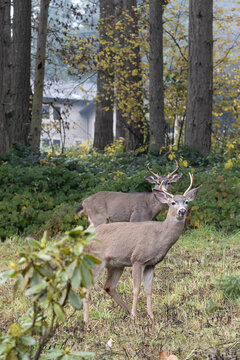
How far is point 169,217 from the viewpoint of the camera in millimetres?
5379

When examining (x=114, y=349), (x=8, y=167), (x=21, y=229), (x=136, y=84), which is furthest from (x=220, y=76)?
(x=114, y=349)

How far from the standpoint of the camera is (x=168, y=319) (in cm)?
510

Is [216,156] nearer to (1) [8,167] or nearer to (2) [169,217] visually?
(1) [8,167]

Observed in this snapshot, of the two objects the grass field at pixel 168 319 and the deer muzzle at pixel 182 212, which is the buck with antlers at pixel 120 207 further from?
the deer muzzle at pixel 182 212

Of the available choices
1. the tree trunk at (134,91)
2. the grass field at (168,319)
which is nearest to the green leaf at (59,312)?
the grass field at (168,319)

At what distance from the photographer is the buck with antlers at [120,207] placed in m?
9.47

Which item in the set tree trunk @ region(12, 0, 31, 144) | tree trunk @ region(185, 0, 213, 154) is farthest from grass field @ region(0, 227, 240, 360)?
tree trunk @ region(12, 0, 31, 144)

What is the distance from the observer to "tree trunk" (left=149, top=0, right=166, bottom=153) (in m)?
15.7

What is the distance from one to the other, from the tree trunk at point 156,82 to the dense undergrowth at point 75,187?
1685 mm

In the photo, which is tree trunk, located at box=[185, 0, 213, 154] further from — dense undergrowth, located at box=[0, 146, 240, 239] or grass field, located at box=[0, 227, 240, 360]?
grass field, located at box=[0, 227, 240, 360]

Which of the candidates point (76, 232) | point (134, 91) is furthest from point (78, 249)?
point (134, 91)

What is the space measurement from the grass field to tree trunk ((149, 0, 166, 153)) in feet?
27.0

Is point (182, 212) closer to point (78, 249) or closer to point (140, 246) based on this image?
point (140, 246)

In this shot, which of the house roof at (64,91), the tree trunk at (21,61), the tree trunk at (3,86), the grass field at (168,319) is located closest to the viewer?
the grass field at (168,319)
